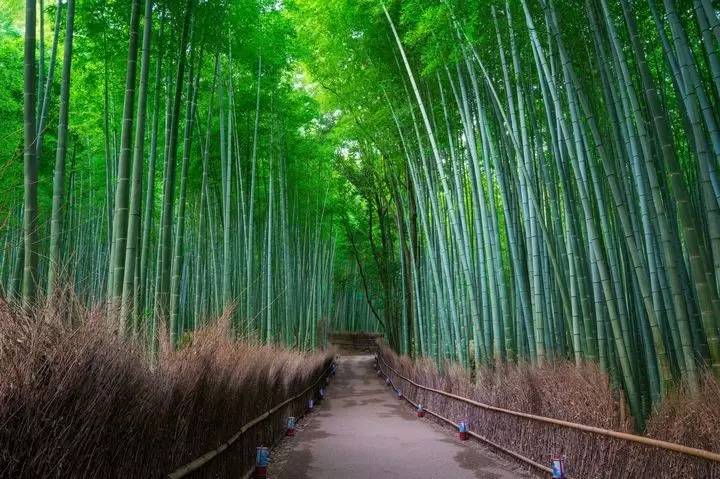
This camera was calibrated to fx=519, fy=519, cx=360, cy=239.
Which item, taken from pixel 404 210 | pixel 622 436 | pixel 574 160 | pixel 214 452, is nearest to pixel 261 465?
pixel 214 452

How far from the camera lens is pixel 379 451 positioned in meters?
4.61

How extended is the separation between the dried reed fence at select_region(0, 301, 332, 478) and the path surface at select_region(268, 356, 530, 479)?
4.27ft

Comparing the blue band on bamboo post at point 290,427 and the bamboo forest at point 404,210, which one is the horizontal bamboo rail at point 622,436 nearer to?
the bamboo forest at point 404,210

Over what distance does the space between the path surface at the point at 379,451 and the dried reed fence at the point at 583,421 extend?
275mm

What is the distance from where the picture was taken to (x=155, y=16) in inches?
186

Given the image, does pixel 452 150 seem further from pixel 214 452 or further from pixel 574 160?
pixel 214 452

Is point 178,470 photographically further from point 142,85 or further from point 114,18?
point 114,18

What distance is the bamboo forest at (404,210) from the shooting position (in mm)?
1988

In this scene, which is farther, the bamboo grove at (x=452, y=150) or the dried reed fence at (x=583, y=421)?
the bamboo grove at (x=452, y=150)

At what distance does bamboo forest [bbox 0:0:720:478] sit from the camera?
199 cm

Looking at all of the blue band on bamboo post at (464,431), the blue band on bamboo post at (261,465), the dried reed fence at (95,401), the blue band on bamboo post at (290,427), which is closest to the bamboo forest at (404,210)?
the dried reed fence at (95,401)

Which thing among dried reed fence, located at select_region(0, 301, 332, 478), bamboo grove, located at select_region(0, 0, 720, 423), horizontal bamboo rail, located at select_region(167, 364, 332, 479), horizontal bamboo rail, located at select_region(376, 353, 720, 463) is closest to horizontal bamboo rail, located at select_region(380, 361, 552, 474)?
horizontal bamboo rail, located at select_region(376, 353, 720, 463)

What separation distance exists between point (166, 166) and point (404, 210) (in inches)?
264

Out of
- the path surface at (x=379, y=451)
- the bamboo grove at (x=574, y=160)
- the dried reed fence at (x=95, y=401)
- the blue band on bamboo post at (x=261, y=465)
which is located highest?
the bamboo grove at (x=574, y=160)
